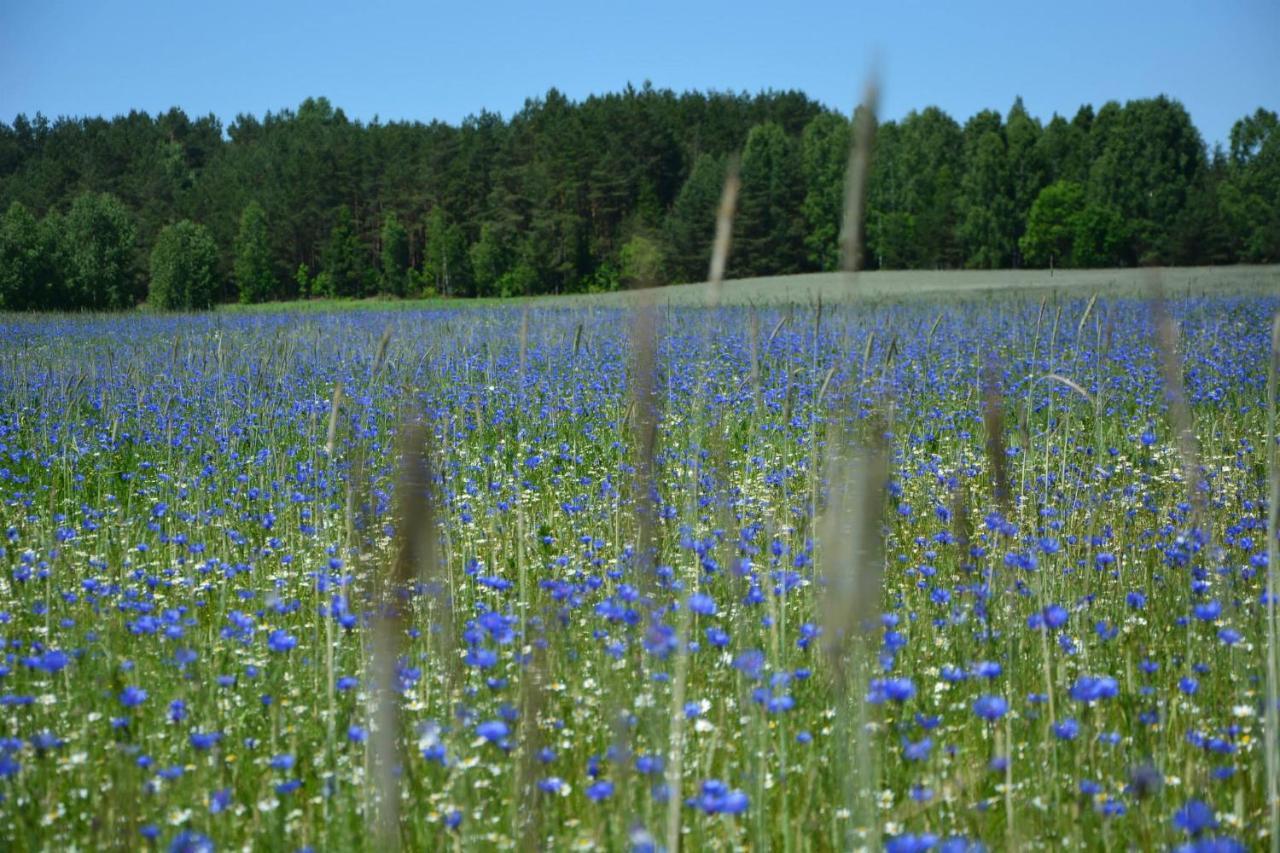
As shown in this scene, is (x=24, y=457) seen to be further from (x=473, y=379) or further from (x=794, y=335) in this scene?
(x=794, y=335)

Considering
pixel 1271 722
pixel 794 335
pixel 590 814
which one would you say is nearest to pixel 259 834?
pixel 590 814

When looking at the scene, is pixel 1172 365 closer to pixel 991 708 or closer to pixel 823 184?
pixel 991 708

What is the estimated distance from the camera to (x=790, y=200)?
6200 cm

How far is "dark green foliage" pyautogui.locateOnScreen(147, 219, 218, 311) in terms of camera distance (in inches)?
1570

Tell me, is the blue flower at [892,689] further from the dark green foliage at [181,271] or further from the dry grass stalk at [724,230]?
the dark green foliage at [181,271]

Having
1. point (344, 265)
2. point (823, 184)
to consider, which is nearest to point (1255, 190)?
point (823, 184)

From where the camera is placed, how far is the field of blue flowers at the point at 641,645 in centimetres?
181

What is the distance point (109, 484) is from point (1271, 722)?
5348 mm

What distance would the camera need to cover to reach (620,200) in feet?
196

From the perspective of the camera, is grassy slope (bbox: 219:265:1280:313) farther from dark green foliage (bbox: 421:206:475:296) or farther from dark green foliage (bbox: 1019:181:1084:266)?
dark green foliage (bbox: 421:206:475:296)

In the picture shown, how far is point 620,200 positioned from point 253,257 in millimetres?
22500

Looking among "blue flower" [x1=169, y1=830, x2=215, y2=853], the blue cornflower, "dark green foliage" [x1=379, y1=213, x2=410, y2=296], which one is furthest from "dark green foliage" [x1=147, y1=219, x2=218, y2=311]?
the blue cornflower

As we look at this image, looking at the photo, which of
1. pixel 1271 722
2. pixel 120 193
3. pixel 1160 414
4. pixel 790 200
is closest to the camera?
pixel 1271 722

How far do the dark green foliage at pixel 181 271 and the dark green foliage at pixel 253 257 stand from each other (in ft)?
64.6
